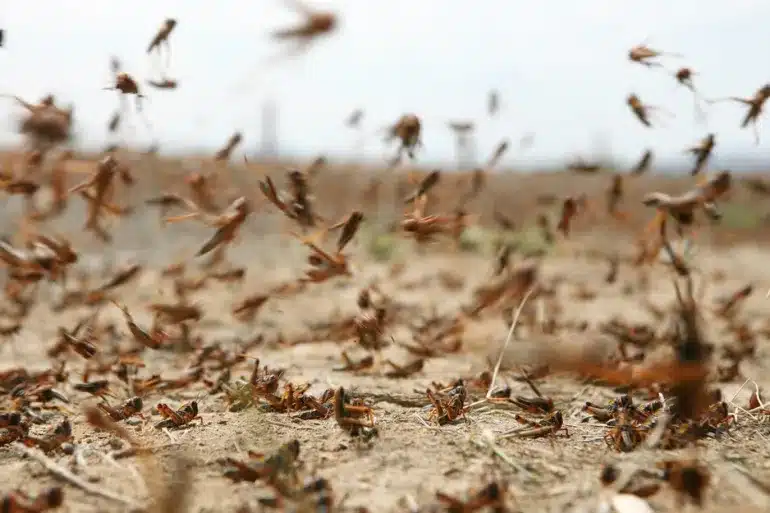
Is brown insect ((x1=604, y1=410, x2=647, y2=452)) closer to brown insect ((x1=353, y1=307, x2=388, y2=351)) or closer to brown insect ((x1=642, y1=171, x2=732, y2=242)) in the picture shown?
brown insect ((x1=642, y1=171, x2=732, y2=242))

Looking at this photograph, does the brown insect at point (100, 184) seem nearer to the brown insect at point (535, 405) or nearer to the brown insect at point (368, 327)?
the brown insect at point (368, 327)

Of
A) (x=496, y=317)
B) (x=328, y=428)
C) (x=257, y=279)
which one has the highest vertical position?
(x=328, y=428)

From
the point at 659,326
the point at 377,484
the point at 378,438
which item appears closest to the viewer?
the point at 377,484

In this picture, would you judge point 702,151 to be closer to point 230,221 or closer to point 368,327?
point 368,327

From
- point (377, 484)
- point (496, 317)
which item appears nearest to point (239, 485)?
point (377, 484)

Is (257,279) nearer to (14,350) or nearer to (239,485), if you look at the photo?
(14,350)

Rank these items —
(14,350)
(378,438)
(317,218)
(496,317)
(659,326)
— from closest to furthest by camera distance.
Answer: (378,438)
(317,218)
(14,350)
(659,326)
(496,317)

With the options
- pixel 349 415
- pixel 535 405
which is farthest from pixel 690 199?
pixel 349 415

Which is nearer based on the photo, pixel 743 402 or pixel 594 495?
pixel 594 495

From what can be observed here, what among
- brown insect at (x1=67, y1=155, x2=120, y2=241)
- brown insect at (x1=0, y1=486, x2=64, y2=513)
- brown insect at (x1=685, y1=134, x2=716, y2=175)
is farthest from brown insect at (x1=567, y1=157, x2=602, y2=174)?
brown insect at (x1=0, y1=486, x2=64, y2=513)
